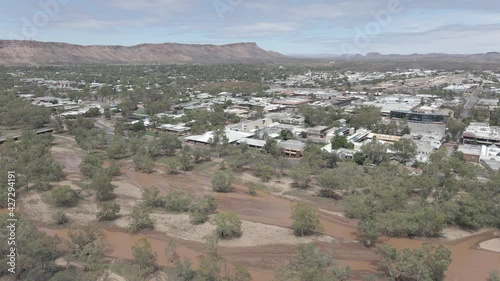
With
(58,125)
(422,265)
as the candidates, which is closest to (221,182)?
(422,265)

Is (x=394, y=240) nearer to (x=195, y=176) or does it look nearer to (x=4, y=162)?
(x=195, y=176)

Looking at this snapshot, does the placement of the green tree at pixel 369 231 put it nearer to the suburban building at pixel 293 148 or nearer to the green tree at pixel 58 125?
the suburban building at pixel 293 148

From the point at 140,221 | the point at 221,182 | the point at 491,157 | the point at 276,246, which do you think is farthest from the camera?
the point at 491,157

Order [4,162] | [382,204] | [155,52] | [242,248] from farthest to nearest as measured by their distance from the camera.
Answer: [155,52] < [4,162] < [382,204] < [242,248]

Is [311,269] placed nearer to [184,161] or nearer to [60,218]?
[60,218]

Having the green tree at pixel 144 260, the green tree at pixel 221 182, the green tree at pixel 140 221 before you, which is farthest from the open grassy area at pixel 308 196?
the green tree at pixel 144 260

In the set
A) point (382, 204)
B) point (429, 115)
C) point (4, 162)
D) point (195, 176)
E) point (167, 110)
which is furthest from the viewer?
point (167, 110)

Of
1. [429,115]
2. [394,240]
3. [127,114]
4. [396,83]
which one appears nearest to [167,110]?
[127,114]

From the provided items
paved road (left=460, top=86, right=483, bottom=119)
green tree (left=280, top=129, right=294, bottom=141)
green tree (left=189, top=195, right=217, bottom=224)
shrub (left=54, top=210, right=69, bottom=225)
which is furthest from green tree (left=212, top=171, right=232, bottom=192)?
paved road (left=460, top=86, right=483, bottom=119)
